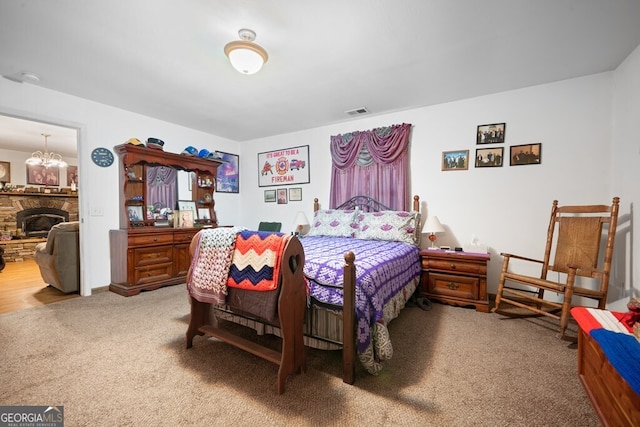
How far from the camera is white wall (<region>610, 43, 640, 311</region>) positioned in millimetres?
2268

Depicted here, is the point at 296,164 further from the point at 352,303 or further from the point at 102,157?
the point at 352,303

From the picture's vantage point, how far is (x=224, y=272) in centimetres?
172

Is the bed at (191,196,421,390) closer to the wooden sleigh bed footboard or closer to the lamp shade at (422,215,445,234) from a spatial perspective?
the wooden sleigh bed footboard

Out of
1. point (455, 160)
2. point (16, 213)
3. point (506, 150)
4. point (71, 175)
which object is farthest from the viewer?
point (71, 175)

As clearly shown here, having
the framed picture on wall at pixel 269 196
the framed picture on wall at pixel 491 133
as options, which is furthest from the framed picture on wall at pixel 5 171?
the framed picture on wall at pixel 491 133

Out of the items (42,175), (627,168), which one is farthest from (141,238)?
(42,175)

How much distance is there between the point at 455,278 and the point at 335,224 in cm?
162

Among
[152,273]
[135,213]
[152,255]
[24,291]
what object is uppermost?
[135,213]

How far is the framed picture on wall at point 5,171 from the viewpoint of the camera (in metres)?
5.95

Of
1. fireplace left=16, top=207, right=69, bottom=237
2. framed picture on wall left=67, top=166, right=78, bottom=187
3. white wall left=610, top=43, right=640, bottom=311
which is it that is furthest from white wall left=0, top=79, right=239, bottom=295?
white wall left=610, top=43, right=640, bottom=311

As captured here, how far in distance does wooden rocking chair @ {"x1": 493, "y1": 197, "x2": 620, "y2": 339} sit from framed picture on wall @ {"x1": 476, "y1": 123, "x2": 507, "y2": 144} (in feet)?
3.12

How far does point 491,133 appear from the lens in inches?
125

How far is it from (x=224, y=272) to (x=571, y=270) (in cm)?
280

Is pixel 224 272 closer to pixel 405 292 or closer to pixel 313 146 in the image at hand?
pixel 405 292
